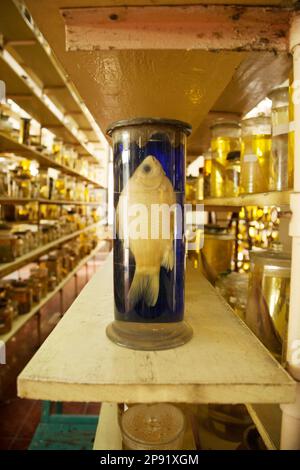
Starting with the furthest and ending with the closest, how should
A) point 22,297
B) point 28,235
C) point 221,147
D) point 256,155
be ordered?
1. point 28,235
2. point 22,297
3. point 221,147
4. point 256,155

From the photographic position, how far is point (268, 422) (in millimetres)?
698

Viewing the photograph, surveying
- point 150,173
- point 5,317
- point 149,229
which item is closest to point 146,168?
point 150,173

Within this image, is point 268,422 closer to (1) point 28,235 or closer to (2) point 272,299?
(2) point 272,299

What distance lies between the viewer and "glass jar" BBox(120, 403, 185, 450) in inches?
31.2

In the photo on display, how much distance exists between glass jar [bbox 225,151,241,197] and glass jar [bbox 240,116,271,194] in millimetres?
204

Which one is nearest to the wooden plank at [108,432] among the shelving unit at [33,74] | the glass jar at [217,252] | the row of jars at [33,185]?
the glass jar at [217,252]

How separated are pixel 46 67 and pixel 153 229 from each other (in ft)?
Result: 10.7

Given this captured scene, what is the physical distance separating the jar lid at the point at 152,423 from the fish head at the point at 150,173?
0.58 metres

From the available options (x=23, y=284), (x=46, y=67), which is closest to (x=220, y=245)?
(x=23, y=284)

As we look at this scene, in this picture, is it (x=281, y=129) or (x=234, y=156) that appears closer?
(x=281, y=129)

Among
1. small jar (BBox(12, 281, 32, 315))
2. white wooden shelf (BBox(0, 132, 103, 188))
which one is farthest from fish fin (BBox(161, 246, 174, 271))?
small jar (BBox(12, 281, 32, 315))

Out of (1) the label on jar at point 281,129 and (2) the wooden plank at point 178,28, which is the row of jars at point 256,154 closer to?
(1) the label on jar at point 281,129

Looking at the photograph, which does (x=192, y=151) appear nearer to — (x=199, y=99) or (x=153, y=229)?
(x=199, y=99)

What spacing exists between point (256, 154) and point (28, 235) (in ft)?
8.64
